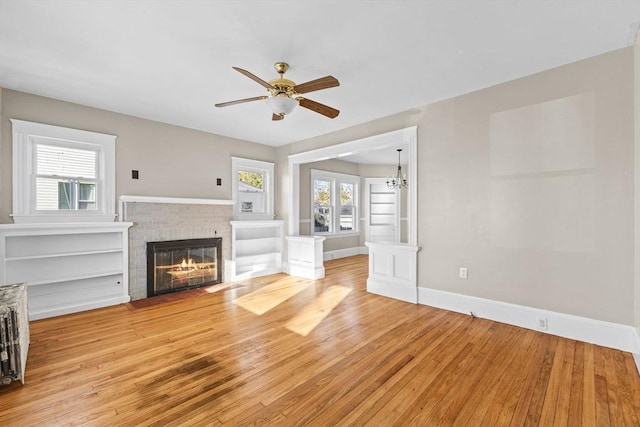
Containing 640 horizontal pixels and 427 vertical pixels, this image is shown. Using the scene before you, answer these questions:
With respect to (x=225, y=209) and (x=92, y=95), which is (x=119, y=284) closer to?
(x=225, y=209)

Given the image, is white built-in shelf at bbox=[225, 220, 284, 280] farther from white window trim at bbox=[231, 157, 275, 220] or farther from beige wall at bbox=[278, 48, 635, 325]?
beige wall at bbox=[278, 48, 635, 325]

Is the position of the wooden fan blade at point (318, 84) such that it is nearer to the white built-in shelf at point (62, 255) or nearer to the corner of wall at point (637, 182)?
the corner of wall at point (637, 182)

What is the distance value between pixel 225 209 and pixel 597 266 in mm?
5294

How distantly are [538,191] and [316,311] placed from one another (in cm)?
297

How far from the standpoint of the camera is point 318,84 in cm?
259

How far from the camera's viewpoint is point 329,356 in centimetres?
259

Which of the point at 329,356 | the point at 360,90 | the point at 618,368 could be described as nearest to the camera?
the point at 618,368

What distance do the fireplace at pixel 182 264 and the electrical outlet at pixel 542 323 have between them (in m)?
4.78

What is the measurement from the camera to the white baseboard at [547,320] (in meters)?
2.67

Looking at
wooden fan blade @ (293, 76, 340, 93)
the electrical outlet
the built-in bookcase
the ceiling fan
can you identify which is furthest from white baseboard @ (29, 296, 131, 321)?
the electrical outlet

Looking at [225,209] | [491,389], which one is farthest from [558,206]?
[225,209]

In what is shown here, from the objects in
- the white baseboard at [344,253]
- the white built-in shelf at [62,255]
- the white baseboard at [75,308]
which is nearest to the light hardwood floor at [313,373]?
the white baseboard at [75,308]

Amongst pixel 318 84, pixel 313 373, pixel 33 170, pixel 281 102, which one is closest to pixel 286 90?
pixel 281 102

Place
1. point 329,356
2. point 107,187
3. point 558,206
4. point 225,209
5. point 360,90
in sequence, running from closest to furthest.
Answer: point 329,356 < point 558,206 < point 360,90 < point 107,187 < point 225,209
